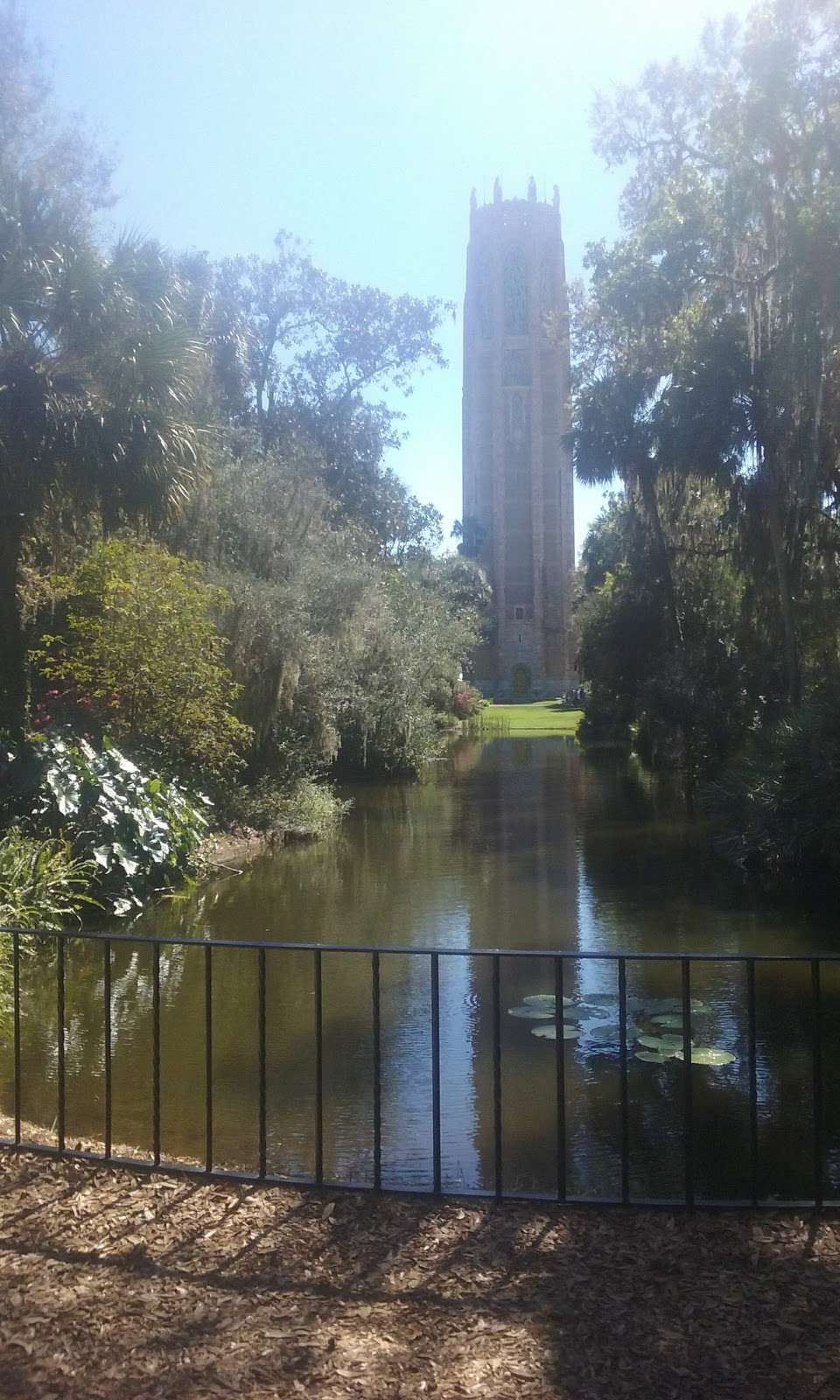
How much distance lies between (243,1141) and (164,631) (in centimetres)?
831

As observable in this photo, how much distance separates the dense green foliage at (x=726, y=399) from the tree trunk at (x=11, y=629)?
344 inches

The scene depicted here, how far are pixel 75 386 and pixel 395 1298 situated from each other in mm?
11144

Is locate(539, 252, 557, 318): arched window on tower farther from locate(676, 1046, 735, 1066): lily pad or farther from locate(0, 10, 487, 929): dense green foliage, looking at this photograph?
locate(676, 1046, 735, 1066): lily pad

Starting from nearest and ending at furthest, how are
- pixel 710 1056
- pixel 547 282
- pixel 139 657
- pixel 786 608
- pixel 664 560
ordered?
pixel 710 1056 < pixel 139 657 < pixel 786 608 < pixel 664 560 < pixel 547 282

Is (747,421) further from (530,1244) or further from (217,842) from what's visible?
(530,1244)

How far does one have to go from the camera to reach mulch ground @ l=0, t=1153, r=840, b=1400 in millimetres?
2801

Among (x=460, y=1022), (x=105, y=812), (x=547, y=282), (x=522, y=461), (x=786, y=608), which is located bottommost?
(x=460, y=1022)

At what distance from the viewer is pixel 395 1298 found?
3.20 metres

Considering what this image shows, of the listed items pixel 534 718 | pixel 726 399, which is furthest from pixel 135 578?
pixel 534 718

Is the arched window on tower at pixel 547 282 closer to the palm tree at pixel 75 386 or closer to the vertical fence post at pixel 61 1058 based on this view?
the palm tree at pixel 75 386

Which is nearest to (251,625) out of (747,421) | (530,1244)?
(747,421)

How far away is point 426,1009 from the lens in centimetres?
753

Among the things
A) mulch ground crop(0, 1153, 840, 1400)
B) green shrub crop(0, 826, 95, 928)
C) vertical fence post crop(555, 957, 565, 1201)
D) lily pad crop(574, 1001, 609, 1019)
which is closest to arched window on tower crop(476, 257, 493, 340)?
green shrub crop(0, 826, 95, 928)

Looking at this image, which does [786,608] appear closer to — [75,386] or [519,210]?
[75,386]
